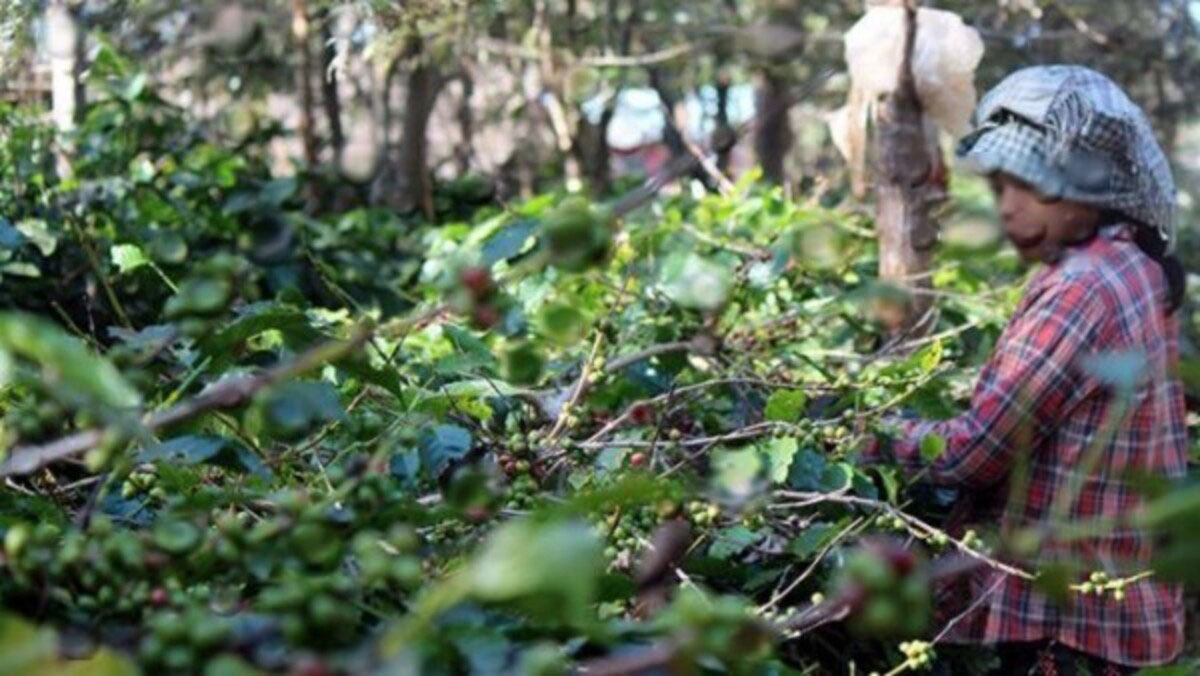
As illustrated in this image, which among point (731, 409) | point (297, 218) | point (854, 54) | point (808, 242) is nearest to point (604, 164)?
point (297, 218)

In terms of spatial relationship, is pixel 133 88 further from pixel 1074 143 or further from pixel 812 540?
pixel 812 540

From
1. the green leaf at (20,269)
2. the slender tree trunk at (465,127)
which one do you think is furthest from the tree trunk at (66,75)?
the slender tree trunk at (465,127)

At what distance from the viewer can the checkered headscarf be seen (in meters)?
2.71

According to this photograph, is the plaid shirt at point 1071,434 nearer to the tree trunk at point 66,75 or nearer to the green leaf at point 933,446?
the green leaf at point 933,446

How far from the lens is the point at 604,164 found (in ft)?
29.8

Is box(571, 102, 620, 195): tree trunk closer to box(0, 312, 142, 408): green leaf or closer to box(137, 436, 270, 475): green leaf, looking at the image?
box(137, 436, 270, 475): green leaf

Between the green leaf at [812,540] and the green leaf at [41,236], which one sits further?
the green leaf at [41,236]

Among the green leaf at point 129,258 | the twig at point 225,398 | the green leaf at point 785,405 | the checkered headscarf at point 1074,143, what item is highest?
the twig at point 225,398

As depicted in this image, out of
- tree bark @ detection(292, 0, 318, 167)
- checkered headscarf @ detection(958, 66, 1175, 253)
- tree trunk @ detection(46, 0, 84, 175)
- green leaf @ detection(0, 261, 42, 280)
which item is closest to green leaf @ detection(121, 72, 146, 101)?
tree trunk @ detection(46, 0, 84, 175)

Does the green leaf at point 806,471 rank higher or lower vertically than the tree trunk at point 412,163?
higher

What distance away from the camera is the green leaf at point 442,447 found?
1867 mm

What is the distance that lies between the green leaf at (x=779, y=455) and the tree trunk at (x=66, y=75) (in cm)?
297

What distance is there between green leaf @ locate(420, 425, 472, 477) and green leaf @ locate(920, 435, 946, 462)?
978 millimetres

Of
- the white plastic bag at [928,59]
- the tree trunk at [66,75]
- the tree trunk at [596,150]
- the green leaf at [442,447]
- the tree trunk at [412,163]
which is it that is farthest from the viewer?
the tree trunk at [596,150]
